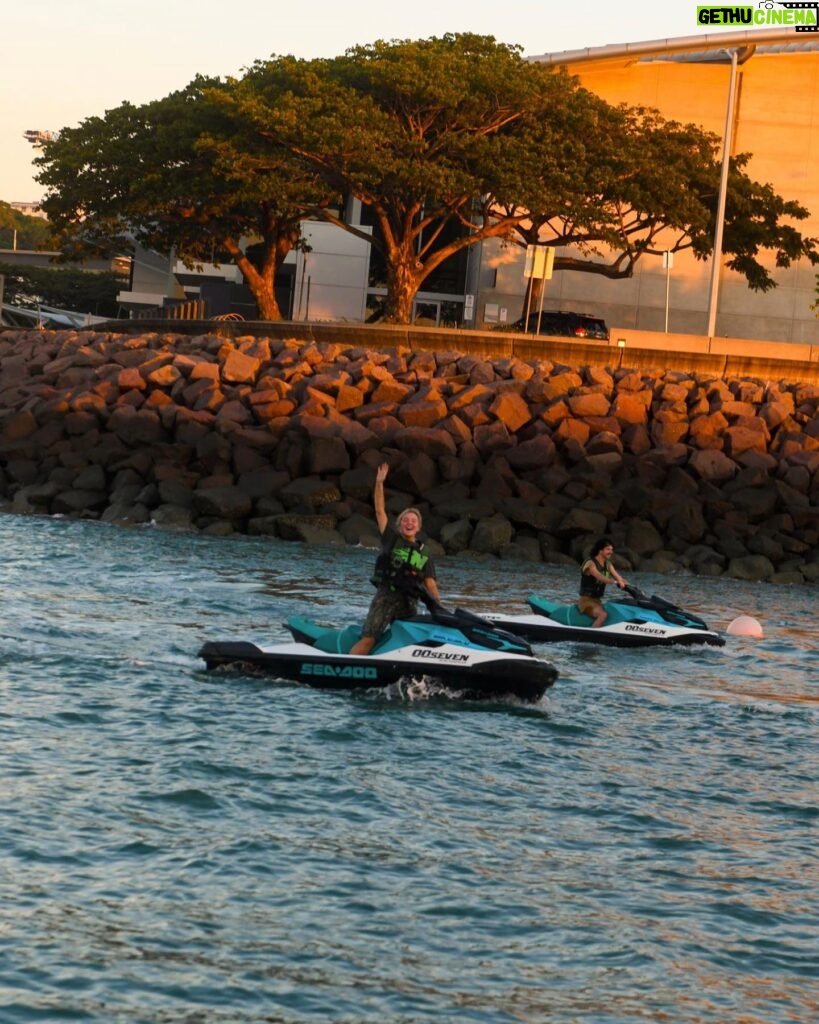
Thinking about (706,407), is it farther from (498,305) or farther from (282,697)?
(498,305)

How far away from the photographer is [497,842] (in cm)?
1091

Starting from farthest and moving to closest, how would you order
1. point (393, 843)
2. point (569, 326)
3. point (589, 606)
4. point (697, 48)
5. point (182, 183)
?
point (697, 48)
point (569, 326)
point (182, 183)
point (589, 606)
point (393, 843)

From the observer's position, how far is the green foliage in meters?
97.7

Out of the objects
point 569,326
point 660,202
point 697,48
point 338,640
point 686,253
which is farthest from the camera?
point 686,253

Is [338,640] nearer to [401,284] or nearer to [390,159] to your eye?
[390,159]

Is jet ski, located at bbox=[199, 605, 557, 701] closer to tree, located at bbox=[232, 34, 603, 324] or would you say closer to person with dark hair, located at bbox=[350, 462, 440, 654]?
person with dark hair, located at bbox=[350, 462, 440, 654]

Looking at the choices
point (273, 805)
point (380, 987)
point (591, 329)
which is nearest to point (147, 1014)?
point (380, 987)

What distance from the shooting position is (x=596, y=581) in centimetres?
1905

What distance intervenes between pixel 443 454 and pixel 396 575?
16.1 metres

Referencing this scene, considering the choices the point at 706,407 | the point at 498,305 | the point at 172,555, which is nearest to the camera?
the point at 172,555

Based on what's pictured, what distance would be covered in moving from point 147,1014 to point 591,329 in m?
42.2

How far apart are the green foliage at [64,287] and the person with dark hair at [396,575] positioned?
85.4 m

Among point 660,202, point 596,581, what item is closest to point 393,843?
point 596,581

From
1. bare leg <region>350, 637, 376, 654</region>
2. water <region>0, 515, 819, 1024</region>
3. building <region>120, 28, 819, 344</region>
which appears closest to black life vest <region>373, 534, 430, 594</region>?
bare leg <region>350, 637, 376, 654</region>
